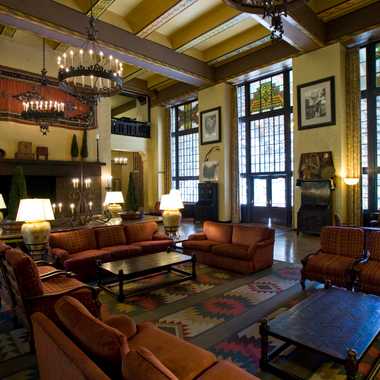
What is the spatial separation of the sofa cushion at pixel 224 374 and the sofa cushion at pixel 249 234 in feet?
11.1

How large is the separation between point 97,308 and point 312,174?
23.8 feet

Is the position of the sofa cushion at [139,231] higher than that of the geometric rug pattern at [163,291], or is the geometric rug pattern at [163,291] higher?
the sofa cushion at [139,231]

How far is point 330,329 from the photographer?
7.54 feet

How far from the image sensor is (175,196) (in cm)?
493

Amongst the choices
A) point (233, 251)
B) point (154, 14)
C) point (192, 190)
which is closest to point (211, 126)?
point (192, 190)

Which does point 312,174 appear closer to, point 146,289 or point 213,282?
point 213,282

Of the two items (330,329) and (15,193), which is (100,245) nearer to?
(15,193)

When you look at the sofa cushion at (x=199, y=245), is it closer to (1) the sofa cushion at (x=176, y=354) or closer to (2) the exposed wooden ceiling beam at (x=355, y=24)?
(1) the sofa cushion at (x=176, y=354)

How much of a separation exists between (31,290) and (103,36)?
685 cm

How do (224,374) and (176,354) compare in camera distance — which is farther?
(176,354)

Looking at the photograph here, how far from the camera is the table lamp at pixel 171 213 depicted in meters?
4.72

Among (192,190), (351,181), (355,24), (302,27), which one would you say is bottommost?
(192,190)

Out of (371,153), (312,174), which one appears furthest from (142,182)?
(371,153)

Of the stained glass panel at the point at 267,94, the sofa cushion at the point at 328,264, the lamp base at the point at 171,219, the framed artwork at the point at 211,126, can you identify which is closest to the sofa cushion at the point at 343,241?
the sofa cushion at the point at 328,264
